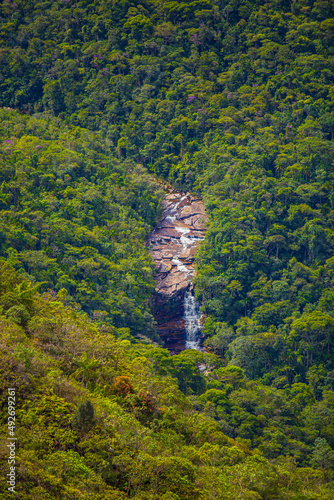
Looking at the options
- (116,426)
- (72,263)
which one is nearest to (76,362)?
(116,426)

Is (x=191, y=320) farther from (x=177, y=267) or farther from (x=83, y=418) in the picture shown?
(x=83, y=418)

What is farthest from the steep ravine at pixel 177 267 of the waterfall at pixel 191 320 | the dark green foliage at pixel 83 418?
the dark green foliage at pixel 83 418

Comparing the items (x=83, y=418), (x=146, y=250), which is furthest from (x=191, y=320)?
(x=83, y=418)

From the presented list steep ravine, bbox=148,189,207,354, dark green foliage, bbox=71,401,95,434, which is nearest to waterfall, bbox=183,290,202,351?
steep ravine, bbox=148,189,207,354

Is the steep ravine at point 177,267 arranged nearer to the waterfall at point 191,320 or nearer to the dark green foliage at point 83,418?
the waterfall at point 191,320

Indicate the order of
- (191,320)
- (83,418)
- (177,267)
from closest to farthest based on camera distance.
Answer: (83,418)
(191,320)
(177,267)

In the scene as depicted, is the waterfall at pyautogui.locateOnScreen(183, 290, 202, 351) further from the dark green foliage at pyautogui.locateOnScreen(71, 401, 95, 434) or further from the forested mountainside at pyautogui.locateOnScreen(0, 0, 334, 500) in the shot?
the dark green foliage at pyautogui.locateOnScreen(71, 401, 95, 434)
